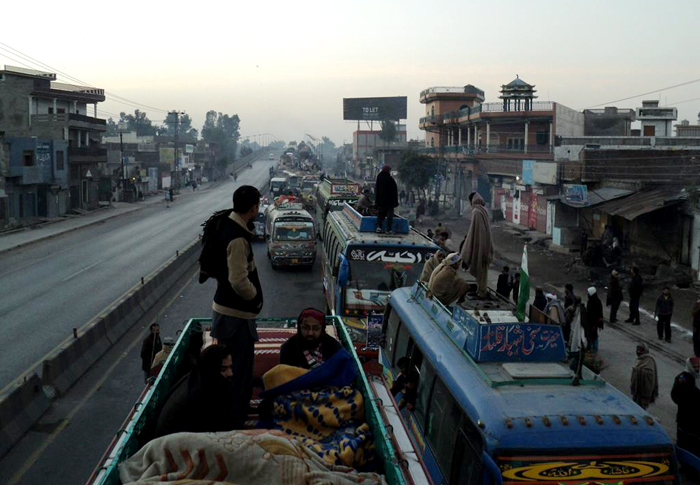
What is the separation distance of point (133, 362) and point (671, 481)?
12635 mm

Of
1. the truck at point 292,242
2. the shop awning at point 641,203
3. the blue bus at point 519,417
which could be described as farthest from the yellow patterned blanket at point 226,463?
the truck at point 292,242

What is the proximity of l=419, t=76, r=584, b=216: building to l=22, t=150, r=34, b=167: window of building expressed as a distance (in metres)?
29.3

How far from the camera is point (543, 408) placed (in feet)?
18.8

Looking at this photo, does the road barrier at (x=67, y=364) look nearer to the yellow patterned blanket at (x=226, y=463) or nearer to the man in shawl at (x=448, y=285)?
the man in shawl at (x=448, y=285)

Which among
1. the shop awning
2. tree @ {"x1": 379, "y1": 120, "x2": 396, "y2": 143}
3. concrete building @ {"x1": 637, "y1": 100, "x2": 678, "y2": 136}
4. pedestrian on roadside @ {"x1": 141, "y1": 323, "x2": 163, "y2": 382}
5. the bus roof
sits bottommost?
pedestrian on roadside @ {"x1": 141, "y1": 323, "x2": 163, "y2": 382}

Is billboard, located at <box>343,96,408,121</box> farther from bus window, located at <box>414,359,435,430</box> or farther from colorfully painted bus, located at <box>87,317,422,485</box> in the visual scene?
colorfully painted bus, located at <box>87,317,422,485</box>

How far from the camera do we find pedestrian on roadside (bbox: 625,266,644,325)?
64.0 ft

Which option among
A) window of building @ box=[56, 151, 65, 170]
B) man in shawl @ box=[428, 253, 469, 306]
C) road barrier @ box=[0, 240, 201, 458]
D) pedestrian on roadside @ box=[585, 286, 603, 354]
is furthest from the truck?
window of building @ box=[56, 151, 65, 170]

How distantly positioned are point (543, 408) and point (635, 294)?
15.4 meters

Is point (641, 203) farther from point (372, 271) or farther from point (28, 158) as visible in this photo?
point (28, 158)

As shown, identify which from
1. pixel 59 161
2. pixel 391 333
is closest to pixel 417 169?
pixel 59 161

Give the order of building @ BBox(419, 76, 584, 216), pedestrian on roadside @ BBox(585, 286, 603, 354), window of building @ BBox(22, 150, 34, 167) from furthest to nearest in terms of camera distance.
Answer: window of building @ BBox(22, 150, 34, 167), building @ BBox(419, 76, 584, 216), pedestrian on roadside @ BBox(585, 286, 603, 354)

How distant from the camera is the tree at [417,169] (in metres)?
60.8

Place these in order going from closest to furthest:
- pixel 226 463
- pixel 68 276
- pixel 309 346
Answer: pixel 226 463 → pixel 309 346 → pixel 68 276
